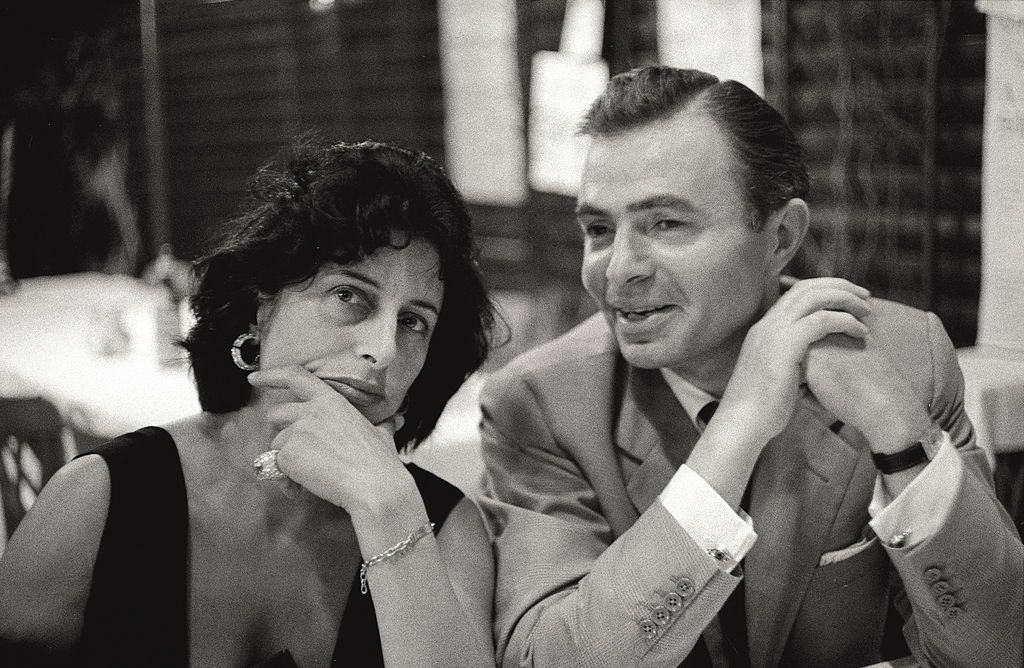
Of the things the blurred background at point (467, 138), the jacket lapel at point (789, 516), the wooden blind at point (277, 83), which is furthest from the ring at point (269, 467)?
the wooden blind at point (277, 83)

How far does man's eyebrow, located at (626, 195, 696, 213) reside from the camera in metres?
1.70

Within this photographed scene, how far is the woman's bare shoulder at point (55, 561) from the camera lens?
1396 millimetres

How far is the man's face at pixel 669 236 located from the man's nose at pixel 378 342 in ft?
1.33

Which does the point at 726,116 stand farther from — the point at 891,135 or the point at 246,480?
the point at 891,135

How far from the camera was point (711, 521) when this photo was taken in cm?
146

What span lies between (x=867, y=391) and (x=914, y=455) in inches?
4.5

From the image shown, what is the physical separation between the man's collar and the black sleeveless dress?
0.67 m

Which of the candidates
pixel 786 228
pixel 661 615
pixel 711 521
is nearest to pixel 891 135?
pixel 786 228

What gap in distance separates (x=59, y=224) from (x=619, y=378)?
1252 mm

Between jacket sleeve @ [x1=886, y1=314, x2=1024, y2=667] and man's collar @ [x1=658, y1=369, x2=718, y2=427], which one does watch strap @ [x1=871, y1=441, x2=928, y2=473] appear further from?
man's collar @ [x1=658, y1=369, x2=718, y2=427]

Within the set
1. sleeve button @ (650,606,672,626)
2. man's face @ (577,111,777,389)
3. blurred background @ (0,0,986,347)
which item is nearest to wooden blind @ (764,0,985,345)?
blurred background @ (0,0,986,347)

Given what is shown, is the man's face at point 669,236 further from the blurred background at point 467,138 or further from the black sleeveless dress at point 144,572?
the black sleeveless dress at point 144,572

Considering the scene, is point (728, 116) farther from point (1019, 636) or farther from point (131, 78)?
point (131, 78)

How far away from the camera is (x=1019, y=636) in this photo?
5.07 feet
